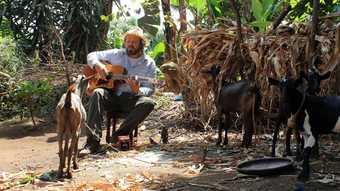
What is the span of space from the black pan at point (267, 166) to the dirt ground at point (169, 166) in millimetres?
59

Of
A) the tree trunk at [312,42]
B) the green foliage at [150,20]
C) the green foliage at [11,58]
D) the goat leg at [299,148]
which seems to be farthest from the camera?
the green foliage at [150,20]

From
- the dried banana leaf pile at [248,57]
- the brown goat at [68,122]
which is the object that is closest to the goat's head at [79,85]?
the brown goat at [68,122]

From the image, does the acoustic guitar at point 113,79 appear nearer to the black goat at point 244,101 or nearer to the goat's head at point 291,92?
the black goat at point 244,101

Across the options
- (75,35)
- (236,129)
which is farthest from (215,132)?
(75,35)

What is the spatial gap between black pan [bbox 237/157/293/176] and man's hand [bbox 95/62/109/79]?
284 cm

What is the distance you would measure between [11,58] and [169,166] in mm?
7499

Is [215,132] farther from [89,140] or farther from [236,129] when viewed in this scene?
Answer: [89,140]

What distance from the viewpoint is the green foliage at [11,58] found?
12.0 metres

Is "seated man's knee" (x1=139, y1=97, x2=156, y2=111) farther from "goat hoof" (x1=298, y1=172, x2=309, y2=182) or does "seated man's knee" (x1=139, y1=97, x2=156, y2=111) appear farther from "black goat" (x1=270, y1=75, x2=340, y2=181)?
"goat hoof" (x1=298, y1=172, x2=309, y2=182)

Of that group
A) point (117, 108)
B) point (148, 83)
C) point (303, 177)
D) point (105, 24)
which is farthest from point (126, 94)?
point (105, 24)

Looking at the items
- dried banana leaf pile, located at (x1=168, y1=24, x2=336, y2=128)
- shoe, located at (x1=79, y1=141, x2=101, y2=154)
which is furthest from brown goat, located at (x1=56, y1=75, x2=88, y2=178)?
dried banana leaf pile, located at (x1=168, y1=24, x2=336, y2=128)

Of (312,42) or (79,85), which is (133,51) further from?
(312,42)

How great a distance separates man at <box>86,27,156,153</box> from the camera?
23.2 ft

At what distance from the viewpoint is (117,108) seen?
24.6ft
